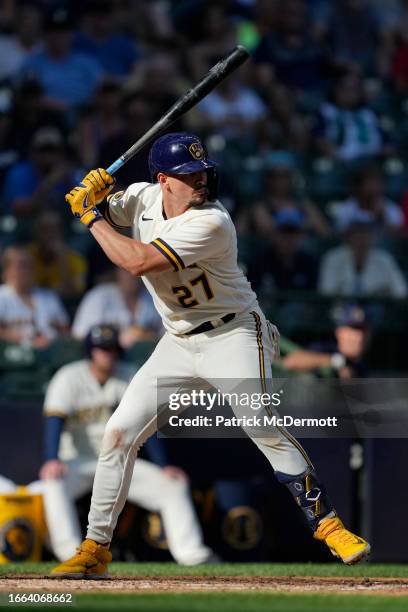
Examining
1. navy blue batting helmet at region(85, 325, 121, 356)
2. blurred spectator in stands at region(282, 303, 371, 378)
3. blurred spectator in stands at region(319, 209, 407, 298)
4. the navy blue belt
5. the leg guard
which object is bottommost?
the leg guard

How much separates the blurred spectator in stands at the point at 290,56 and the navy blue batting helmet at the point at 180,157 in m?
6.64

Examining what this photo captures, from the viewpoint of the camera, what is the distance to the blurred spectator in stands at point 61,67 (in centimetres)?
1040

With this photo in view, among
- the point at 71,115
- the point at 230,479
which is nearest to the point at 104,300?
the point at 230,479

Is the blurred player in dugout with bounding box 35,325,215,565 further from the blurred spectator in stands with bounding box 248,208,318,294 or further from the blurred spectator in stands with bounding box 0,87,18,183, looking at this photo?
the blurred spectator in stands with bounding box 0,87,18,183

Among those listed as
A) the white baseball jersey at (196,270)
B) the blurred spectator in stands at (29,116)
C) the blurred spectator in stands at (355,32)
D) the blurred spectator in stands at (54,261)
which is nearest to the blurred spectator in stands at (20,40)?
the blurred spectator in stands at (29,116)

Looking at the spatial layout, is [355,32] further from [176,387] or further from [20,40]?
[176,387]

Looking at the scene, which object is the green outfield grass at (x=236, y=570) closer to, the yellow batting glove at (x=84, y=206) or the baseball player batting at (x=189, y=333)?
the baseball player batting at (x=189, y=333)

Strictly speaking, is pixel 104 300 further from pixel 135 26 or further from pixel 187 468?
pixel 135 26

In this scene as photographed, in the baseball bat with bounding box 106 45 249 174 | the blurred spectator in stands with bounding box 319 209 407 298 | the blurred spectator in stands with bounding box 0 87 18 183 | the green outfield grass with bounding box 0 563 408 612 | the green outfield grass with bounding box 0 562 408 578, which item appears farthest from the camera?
the blurred spectator in stands with bounding box 0 87 18 183

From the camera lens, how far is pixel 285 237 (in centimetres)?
907

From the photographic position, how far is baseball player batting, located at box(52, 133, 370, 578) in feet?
16.6

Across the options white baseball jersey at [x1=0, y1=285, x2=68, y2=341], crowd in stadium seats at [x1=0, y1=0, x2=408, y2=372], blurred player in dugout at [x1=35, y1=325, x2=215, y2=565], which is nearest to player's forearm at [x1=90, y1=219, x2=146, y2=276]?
blurred player in dugout at [x1=35, y1=325, x2=215, y2=565]

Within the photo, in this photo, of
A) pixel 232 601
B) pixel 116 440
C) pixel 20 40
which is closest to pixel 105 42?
pixel 20 40

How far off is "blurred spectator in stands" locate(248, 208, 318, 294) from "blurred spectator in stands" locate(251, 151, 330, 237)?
30cm
